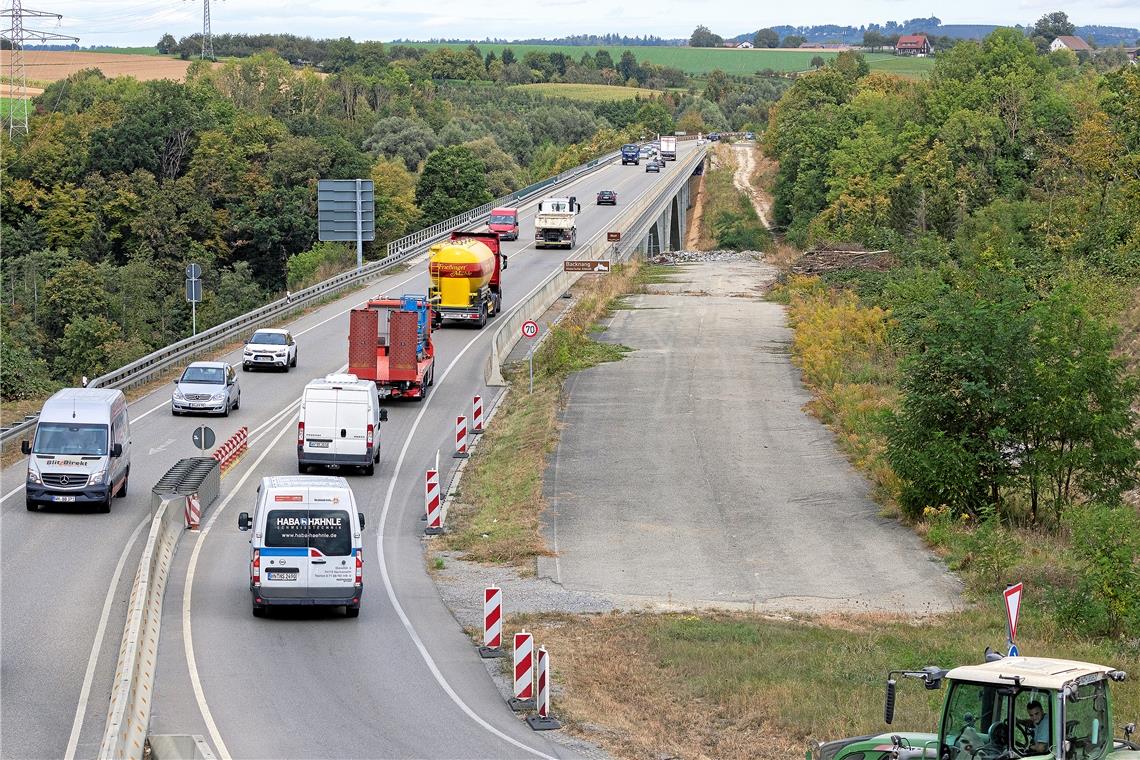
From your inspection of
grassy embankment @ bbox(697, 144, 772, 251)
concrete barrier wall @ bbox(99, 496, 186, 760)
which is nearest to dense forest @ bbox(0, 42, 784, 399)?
grassy embankment @ bbox(697, 144, 772, 251)

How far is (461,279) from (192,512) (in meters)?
28.1

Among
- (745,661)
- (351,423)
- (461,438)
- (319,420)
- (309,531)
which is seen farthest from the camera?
(461,438)

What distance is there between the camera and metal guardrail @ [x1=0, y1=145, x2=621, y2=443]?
43.7m

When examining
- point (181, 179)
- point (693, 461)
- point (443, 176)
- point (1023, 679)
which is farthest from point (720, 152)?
point (1023, 679)

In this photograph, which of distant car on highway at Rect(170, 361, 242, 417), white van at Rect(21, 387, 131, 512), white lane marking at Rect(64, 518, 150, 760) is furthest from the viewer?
distant car on highway at Rect(170, 361, 242, 417)

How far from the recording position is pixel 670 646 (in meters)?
21.0

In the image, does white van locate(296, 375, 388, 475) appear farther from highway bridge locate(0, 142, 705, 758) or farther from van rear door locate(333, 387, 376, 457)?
highway bridge locate(0, 142, 705, 758)

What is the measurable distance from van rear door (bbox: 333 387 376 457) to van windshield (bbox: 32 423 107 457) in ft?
19.5

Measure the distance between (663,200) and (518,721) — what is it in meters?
93.7

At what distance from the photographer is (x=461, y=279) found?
55875 millimetres

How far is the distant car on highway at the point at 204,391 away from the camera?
4009 cm

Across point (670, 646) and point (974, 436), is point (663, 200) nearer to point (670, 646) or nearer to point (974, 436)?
point (974, 436)

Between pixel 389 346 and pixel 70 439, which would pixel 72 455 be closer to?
pixel 70 439

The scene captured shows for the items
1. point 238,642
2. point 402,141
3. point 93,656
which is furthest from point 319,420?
point 402,141
